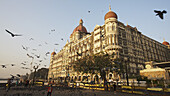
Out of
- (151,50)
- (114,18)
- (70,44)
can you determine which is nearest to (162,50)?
(151,50)

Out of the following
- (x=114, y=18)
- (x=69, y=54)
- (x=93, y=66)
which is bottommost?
(x=93, y=66)

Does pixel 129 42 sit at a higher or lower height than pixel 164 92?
higher

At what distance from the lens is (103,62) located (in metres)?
25.7

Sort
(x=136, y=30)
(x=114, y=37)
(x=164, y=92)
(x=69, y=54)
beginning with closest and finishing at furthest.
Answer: (x=164, y=92) < (x=114, y=37) < (x=136, y=30) < (x=69, y=54)

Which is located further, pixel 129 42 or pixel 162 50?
pixel 162 50

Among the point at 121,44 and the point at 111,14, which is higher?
the point at 111,14

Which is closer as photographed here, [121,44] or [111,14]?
[121,44]

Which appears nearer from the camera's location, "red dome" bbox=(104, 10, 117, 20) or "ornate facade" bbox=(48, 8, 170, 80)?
"ornate facade" bbox=(48, 8, 170, 80)

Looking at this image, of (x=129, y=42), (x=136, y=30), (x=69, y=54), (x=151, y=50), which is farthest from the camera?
(x=69, y=54)

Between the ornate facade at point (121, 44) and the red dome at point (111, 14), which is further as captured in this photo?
the red dome at point (111, 14)

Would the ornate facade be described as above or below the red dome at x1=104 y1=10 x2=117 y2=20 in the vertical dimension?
below

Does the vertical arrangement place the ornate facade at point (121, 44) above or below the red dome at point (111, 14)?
below

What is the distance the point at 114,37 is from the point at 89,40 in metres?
16.2

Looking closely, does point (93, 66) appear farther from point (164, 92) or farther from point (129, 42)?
point (129, 42)
